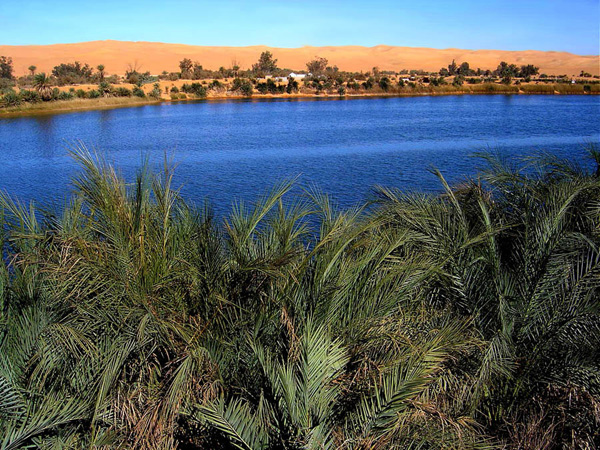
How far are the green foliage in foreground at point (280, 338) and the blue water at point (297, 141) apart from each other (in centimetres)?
452

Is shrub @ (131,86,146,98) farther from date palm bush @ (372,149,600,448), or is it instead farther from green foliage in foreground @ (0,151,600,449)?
date palm bush @ (372,149,600,448)

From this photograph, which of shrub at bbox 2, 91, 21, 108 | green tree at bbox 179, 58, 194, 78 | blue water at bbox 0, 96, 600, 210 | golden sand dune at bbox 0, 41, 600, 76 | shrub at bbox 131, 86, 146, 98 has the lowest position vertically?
blue water at bbox 0, 96, 600, 210

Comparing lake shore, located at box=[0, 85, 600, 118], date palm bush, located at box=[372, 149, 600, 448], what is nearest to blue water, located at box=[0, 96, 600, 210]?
lake shore, located at box=[0, 85, 600, 118]

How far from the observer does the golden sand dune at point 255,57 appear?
116 metres

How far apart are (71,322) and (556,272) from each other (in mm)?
4423

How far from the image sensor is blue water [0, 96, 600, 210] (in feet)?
69.5

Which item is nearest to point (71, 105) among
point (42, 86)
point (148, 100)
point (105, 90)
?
point (42, 86)

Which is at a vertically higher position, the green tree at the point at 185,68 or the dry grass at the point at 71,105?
the green tree at the point at 185,68

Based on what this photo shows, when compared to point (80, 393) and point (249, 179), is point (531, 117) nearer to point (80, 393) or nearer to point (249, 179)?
point (249, 179)

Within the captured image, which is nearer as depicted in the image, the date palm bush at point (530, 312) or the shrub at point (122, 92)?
the date palm bush at point (530, 312)

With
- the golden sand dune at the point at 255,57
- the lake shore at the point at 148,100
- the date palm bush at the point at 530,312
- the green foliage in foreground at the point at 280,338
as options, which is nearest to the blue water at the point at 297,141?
the lake shore at the point at 148,100

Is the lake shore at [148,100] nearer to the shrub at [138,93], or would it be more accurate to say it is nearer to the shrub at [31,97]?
the shrub at [138,93]

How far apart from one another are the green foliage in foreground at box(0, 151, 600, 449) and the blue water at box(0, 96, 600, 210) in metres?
4.52

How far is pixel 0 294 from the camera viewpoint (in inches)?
201
